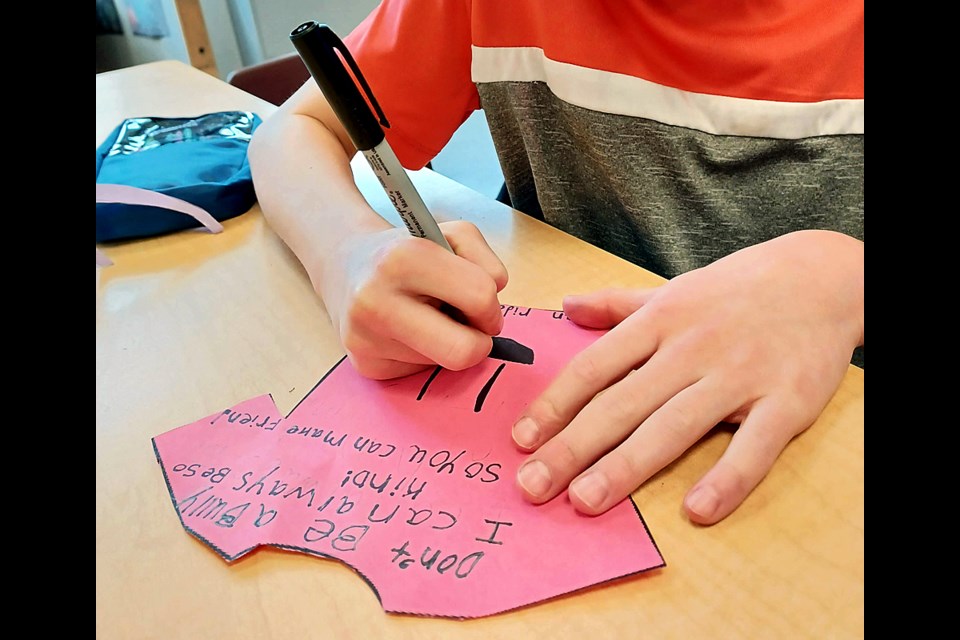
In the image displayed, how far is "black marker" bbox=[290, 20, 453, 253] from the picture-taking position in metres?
0.36

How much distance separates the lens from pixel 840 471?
361mm

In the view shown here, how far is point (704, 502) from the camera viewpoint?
341 mm

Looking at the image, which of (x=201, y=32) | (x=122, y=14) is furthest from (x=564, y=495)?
(x=122, y=14)

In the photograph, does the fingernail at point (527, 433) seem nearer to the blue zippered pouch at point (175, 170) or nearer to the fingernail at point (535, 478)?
the fingernail at point (535, 478)

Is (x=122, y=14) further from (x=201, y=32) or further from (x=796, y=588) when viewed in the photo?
(x=796, y=588)

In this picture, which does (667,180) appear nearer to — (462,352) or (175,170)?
(462,352)

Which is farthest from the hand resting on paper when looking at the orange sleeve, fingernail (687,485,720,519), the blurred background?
the blurred background

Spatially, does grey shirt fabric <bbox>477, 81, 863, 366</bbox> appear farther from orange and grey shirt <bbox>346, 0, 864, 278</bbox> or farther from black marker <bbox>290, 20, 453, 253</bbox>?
black marker <bbox>290, 20, 453, 253</bbox>

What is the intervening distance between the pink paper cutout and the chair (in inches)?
35.3

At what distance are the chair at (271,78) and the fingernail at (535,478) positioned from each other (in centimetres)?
102

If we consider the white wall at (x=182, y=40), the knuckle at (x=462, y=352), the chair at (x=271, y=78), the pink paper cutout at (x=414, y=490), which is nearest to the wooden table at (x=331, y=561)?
the pink paper cutout at (x=414, y=490)

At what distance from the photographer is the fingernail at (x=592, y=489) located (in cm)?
35

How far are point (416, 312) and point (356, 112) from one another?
4.9 inches

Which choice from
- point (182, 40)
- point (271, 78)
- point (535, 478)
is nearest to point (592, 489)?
point (535, 478)
